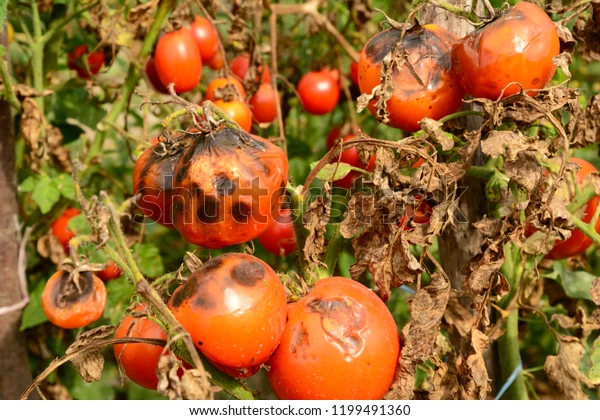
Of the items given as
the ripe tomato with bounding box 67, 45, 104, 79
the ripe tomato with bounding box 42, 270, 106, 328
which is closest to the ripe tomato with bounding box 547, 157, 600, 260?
the ripe tomato with bounding box 42, 270, 106, 328

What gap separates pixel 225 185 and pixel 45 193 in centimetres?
93

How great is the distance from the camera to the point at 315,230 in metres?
0.94

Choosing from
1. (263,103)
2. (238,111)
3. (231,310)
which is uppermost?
(231,310)

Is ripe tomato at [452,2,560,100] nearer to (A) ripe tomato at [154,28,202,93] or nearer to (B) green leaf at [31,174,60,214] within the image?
(A) ripe tomato at [154,28,202,93]

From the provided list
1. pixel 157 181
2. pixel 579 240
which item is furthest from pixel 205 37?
pixel 579 240

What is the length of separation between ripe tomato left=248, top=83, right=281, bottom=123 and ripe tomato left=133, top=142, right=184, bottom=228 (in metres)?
0.83

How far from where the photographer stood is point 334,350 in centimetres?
84

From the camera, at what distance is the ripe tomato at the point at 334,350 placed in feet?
2.76

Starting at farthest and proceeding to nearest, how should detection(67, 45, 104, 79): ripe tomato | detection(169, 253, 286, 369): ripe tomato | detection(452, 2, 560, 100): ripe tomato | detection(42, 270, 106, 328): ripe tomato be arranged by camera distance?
detection(67, 45, 104, 79): ripe tomato → detection(42, 270, 106, 328): ripe tomato → detection(452, 2, 560, 100): ripe tomato → detection(169, 253, 286, 369): ripe tomato

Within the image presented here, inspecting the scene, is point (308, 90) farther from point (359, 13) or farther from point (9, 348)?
point (9, 348)

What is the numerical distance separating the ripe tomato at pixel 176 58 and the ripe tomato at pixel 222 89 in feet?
0.19

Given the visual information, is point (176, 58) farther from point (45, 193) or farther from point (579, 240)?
point (579, 240)

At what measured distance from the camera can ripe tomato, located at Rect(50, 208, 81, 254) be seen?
1678mm

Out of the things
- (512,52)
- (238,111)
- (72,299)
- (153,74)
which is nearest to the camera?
(512,52)
